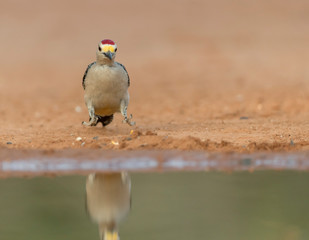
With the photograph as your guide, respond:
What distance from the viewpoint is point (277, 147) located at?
29.9 feet

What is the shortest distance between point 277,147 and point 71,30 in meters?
12.9


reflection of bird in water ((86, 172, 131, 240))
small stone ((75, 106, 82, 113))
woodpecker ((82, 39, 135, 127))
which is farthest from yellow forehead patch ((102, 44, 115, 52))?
small stone ((75, 106, 82, 113))

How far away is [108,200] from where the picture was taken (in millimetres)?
7195

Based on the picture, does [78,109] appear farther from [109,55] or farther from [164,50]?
[164,50]

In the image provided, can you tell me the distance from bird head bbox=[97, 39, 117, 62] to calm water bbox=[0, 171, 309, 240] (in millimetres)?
2413

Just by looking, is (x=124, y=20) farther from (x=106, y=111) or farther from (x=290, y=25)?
(x=106, y=111)

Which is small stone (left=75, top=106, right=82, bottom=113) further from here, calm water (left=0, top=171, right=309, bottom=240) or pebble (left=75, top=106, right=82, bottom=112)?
calm water (left=0, top=171, right=309, bottom=240)

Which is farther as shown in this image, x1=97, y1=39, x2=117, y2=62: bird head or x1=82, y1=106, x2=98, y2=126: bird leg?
x1=82, y1=106, x2=98, y2=126: bird leg

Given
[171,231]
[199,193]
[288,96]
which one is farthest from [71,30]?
[171,231]

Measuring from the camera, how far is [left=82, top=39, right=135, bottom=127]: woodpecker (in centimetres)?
1020

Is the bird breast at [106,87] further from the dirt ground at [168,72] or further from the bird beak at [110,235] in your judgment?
the bird beak at [110,235]

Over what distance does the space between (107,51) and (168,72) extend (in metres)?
7.42

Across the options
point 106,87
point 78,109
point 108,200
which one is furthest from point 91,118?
point 78,109

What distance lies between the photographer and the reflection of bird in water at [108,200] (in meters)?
6.46
